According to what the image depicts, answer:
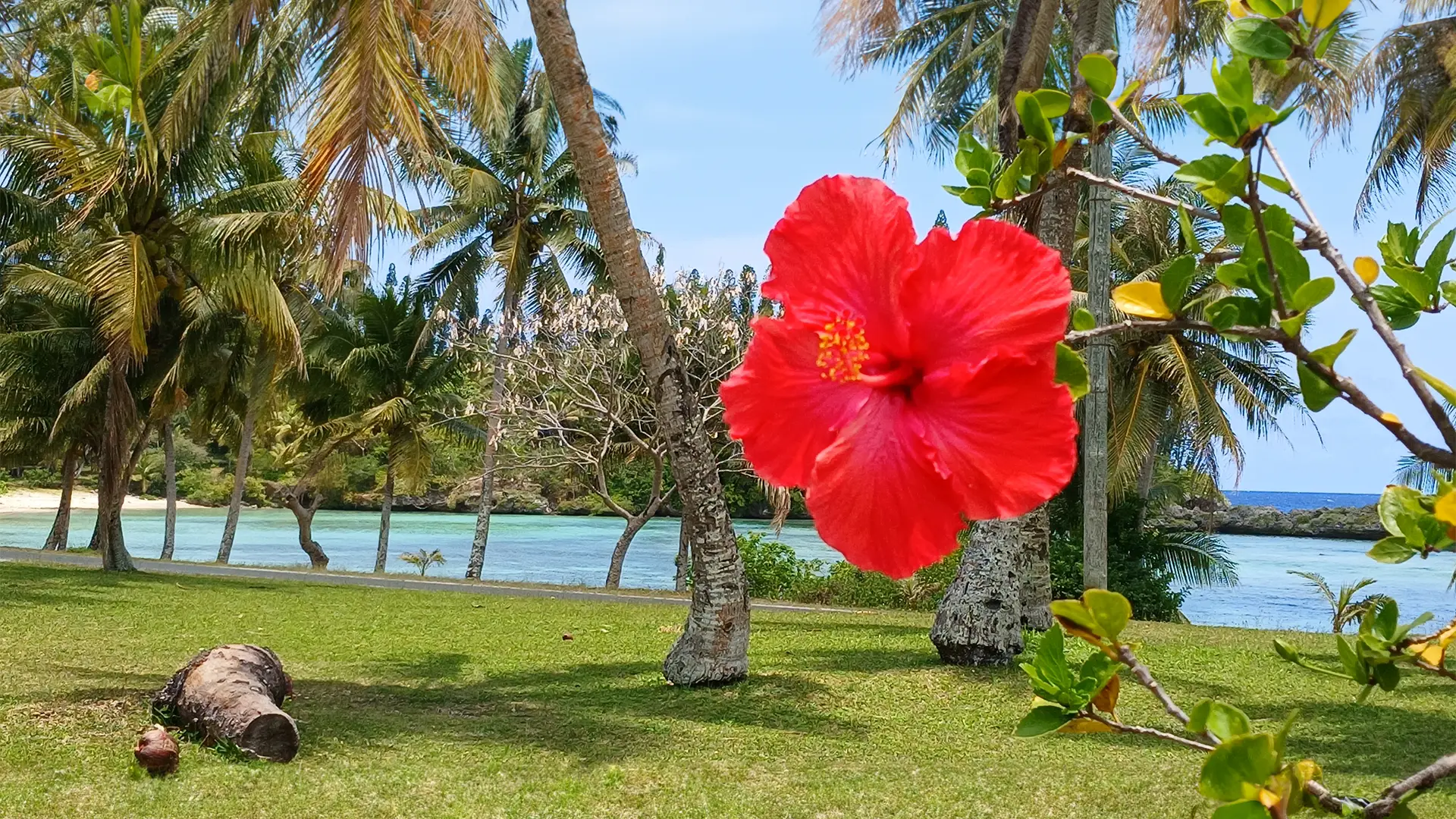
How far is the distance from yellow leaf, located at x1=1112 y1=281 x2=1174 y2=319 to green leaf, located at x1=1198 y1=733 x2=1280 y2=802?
0.18 metres

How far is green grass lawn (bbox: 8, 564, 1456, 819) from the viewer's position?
448cm

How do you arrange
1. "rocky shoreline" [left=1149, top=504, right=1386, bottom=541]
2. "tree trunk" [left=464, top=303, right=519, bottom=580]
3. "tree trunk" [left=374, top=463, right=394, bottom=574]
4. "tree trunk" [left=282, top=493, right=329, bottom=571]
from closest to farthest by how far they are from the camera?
1. "tree trunk" [left=464, top=303, right=519, bottom=580]
2. "tree trunk" [left=374, top=463, right=394, bottom=574]
3. "tree trunk" [left=282, top=493, right=329, bottom=571]
4. "rocky shoreline" [left=1149, top=504, right=1386, bottom=541]

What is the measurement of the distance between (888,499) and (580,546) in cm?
3169

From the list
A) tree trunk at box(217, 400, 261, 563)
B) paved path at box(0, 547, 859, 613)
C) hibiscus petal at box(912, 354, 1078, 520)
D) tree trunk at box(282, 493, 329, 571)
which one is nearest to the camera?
hibiscus petal at box(912, 354, 1078, 520)

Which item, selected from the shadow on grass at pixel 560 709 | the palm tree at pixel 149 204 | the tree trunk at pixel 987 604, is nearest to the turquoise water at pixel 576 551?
the tree trunk at pixel 987 604

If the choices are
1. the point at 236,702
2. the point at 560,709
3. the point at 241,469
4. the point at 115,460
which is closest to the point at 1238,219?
the point at 236,702

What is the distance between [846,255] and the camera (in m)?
0.42

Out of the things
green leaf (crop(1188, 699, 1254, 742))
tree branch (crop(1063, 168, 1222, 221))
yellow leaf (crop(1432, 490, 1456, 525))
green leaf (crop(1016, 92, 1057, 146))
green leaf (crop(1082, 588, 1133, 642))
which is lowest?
green leaf (crop(1188, 699, 1254, 742))

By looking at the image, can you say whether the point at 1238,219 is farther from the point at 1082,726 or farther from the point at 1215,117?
the point at 1082,726

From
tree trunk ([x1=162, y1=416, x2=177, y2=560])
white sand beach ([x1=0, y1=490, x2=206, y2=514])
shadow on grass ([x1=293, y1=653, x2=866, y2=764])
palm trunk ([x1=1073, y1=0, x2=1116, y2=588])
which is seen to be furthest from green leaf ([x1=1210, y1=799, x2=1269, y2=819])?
white sand beach ([x1=0, y1=490, x2=206, y2=514])

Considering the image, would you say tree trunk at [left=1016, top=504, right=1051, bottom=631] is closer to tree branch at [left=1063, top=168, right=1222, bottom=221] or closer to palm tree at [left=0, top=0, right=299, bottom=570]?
palm tree at [left=0, top=0, right=299, bottom=570]

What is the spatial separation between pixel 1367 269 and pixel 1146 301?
12 centimetres

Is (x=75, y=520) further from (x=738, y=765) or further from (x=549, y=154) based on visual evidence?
(x=738, y=765)

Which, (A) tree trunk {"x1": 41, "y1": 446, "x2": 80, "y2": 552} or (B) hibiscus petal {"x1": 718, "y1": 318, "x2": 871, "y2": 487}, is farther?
(A) tree trunk {"x1": 41, "y1": 446, "x2": 80, "y2": 552}
